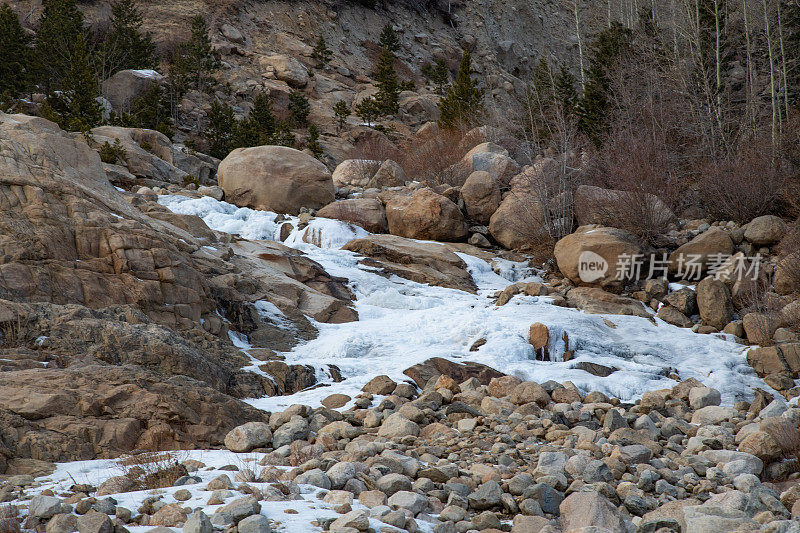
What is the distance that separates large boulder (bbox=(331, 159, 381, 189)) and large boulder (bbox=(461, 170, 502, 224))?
551cm

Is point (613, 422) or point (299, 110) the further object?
point (299, 110)

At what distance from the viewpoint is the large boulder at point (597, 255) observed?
45.2ft

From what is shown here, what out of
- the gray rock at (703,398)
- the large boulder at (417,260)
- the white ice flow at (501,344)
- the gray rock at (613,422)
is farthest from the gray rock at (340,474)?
the large boulder at (417,260)

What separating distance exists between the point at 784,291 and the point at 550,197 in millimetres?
6500

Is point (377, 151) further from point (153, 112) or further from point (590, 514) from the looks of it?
point (590, 514)

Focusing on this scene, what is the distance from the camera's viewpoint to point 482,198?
18.5 metres

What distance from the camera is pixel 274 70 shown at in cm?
3912

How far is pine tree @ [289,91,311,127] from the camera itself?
116ft

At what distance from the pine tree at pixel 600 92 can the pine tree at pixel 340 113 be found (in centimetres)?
1498

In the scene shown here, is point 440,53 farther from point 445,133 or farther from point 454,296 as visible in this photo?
point 454,296

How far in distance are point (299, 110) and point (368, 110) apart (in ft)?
12.9

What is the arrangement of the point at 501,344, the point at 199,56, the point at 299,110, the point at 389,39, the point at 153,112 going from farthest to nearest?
the point at 389,39 → the point at 299,110 → the point at 199,56 → the point at 153,112 → the point at 501,344

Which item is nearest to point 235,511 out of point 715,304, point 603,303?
point 603,303

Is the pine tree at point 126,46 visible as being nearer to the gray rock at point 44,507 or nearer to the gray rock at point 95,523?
the gray rock at point 44,507
